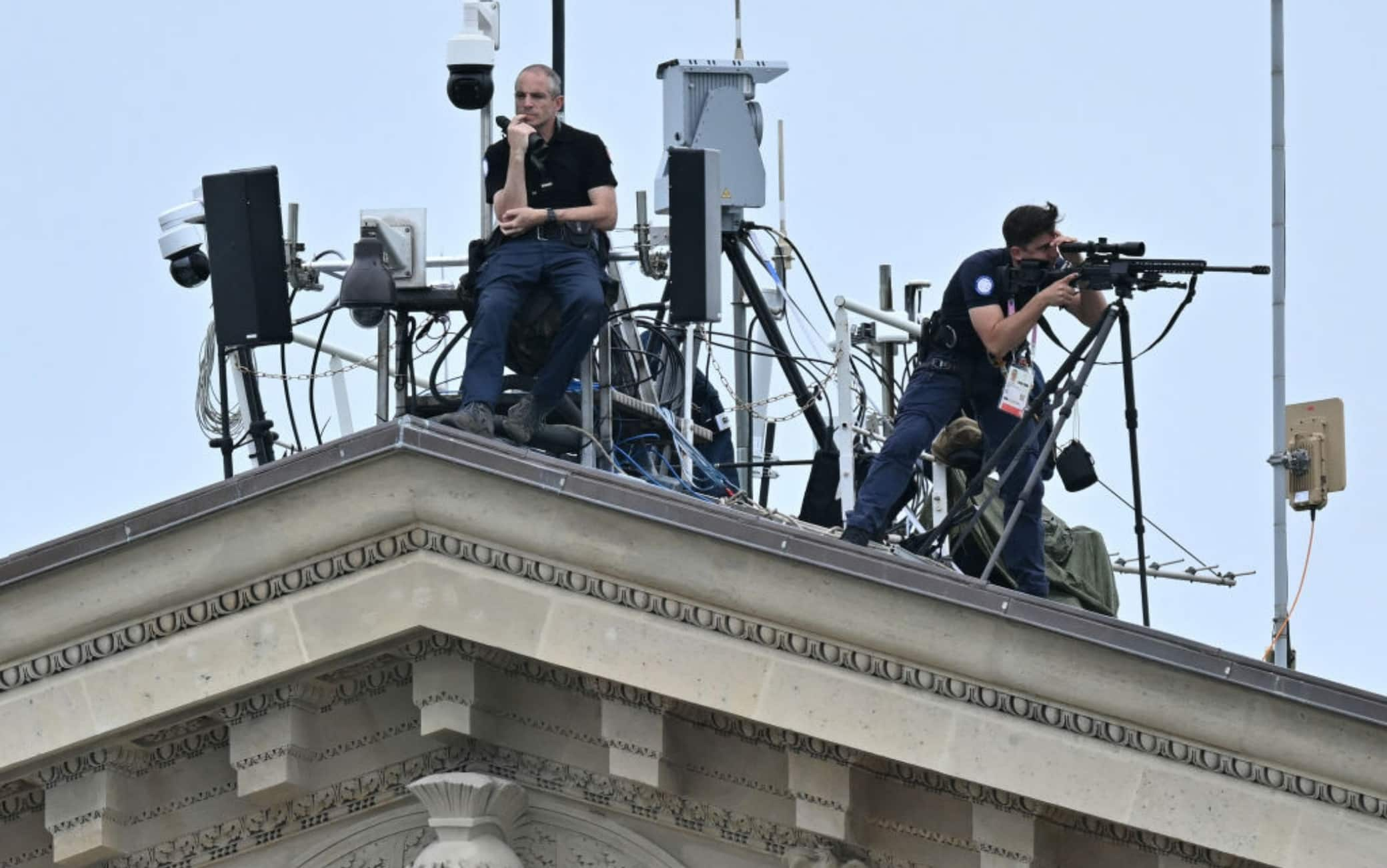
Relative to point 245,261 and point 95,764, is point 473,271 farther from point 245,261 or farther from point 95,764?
point 95,764

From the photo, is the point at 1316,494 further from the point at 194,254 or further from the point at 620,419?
the point at 194,254

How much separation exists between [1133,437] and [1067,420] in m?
0.35

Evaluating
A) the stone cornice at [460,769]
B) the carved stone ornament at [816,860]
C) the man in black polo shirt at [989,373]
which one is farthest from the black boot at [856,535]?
the carved stone ornament at [816,860]

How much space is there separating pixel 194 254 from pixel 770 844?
18.4 ft

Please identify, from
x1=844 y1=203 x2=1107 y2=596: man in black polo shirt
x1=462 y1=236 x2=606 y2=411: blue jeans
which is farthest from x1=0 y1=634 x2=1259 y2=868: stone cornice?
x1=462 y1=236 x2=606 y2=411: blue jeans

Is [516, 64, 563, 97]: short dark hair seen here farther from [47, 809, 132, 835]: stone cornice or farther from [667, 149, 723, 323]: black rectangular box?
[47, 809, 132, 835]: stone cornice

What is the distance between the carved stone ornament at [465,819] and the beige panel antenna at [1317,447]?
488 centimetres

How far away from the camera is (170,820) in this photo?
562 inches

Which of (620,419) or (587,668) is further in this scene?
(620,419)

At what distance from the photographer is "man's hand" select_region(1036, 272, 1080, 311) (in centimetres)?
1509

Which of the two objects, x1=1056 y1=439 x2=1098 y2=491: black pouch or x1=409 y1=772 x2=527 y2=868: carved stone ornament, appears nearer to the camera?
x1=409 y1=772 x2=527 y2=868: carved stone ornament

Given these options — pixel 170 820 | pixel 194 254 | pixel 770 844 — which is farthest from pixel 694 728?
pixel 194 254

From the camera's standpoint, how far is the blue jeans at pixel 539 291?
15758 mm

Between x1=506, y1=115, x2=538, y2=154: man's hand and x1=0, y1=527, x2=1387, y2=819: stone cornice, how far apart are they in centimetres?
300
